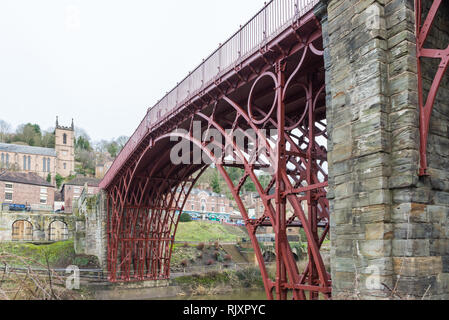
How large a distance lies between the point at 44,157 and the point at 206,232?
40.5 m

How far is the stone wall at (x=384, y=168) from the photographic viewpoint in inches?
224

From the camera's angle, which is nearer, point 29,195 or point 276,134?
point 276,134

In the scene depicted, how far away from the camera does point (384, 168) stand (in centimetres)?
592

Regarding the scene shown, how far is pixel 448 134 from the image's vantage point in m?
6.50

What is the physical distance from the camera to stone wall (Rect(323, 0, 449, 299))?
18.7 ft

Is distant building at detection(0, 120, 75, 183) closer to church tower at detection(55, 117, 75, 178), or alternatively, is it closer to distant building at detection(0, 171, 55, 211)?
church tower at detection(55, 117, 75, 178)

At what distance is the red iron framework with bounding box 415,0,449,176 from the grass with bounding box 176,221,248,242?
4531cm

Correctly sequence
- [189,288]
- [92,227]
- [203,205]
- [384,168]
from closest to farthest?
[384,168], [189,288], [92,227], [203,205]

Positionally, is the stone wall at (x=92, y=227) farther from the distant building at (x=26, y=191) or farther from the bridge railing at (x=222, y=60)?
the distant building at (x=26, y=191)

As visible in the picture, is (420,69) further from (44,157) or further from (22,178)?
(44,157)

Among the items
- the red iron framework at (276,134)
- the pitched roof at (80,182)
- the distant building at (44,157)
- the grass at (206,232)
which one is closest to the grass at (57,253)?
the red iron framework at (276,134)

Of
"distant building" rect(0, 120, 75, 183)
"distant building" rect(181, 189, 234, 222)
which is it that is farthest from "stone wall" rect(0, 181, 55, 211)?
"distant building" rect(181, 189, 234, 222)

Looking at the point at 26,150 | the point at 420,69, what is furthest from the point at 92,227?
the point at 26,150

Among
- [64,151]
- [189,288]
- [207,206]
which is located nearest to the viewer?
[189,288]
